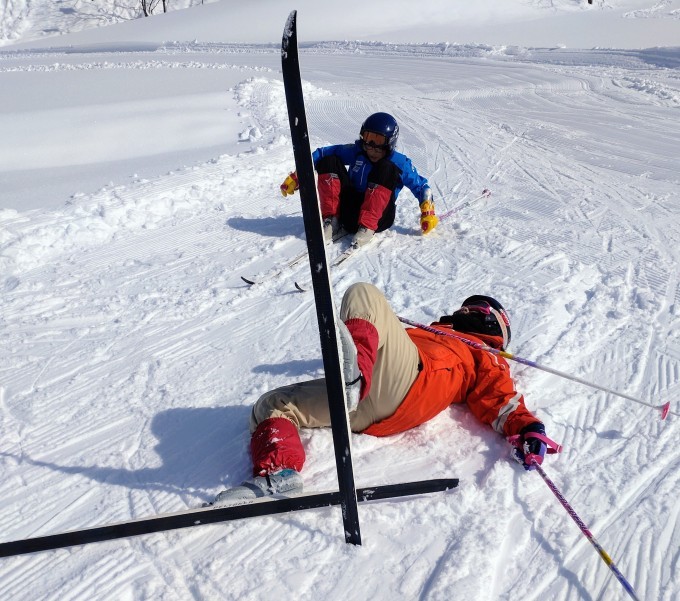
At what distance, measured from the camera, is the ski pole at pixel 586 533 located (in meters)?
2.28

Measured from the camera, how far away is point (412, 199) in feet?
21.3

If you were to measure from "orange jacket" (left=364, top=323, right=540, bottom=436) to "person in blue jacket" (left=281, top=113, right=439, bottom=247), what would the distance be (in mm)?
2245

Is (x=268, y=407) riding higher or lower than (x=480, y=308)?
lower

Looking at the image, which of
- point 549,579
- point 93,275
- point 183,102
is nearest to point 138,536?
point 549,579

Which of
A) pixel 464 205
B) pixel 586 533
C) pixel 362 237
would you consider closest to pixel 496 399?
pixel 586 533

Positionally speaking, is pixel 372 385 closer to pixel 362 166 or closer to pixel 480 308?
pixel 480 308

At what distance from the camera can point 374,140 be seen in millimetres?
5328

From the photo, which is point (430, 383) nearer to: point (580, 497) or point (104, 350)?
point (580, 497)

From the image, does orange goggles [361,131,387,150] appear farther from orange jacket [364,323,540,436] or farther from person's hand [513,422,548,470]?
person's hand [513,422,548,470]

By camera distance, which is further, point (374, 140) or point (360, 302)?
point (374, 140)

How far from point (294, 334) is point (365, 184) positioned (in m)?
1.90

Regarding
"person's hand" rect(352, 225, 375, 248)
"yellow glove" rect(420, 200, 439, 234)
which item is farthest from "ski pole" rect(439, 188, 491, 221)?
"person's hand" rect(352, 225, 375, 248)

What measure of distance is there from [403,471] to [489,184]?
4.66 metres

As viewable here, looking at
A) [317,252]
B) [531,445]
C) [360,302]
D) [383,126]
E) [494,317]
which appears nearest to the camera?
[317,252]
